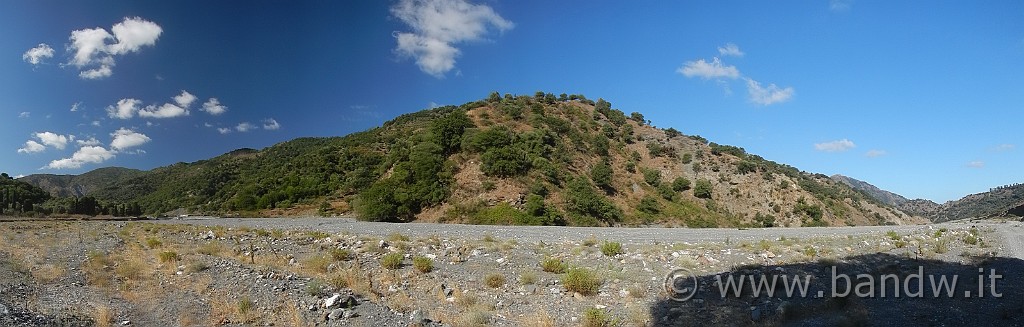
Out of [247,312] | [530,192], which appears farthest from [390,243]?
[530,192]

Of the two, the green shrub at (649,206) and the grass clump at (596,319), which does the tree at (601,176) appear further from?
the grass clump at (596,319)

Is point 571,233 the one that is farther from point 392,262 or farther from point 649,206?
point 649,206

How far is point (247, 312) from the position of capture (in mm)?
8766

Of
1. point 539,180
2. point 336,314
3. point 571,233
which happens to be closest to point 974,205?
point 539,180

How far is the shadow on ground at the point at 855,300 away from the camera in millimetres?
8051

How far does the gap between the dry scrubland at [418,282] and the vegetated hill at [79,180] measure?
414ft

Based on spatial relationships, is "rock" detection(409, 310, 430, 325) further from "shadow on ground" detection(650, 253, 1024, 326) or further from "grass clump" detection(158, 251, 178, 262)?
"grass clump" detection(158, 251, 178, 262)

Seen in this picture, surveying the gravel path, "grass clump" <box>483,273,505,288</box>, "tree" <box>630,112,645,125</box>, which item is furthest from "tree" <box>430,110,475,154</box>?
"tree" <box>630,112,645,125</box>

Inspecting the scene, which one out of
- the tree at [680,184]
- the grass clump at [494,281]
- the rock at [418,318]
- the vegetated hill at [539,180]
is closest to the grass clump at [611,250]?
the grass clump at [494,281]

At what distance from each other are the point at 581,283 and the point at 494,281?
6.49ft

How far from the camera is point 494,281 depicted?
427 inches

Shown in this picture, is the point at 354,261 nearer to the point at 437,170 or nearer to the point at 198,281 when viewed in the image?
the point at 198,281

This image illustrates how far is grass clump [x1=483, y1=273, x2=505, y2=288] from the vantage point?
10789 mm

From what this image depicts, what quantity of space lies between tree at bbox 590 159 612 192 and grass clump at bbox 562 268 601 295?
36.9 metres
